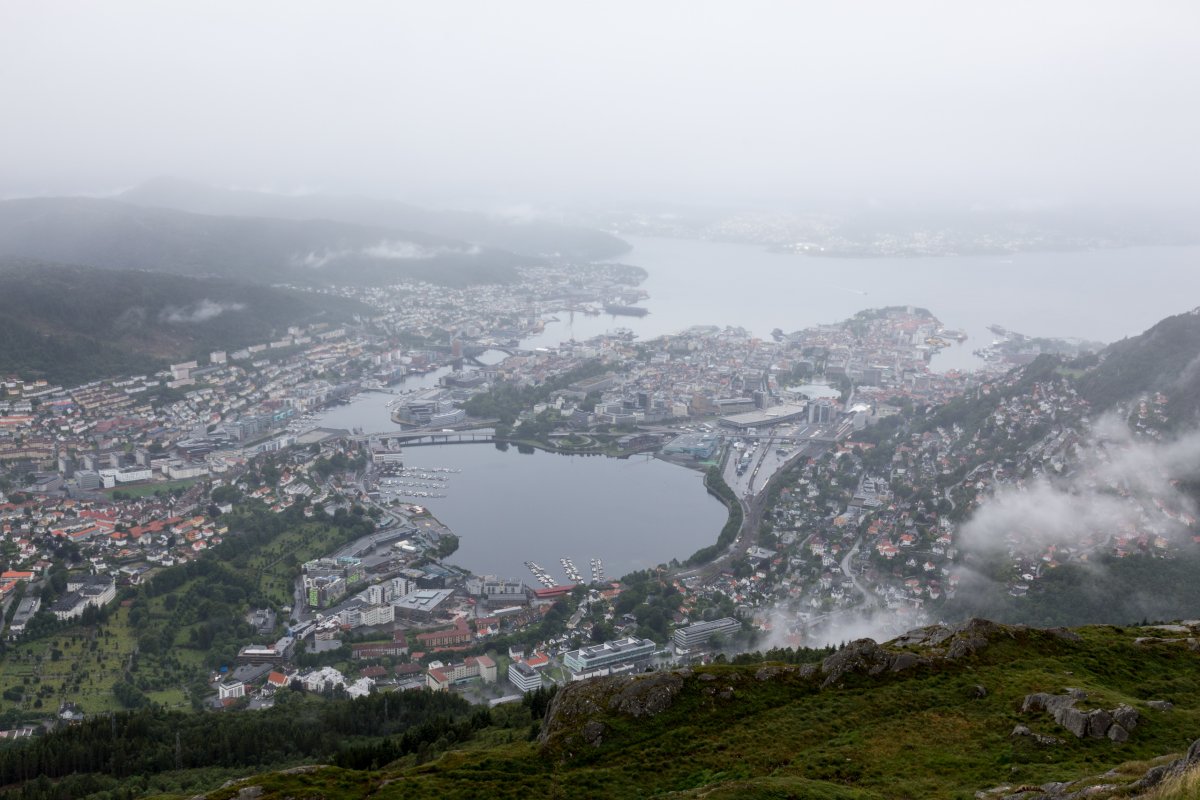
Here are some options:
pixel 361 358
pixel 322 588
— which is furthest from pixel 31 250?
pixel 322 588

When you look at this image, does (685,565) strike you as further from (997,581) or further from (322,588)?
(322,588)

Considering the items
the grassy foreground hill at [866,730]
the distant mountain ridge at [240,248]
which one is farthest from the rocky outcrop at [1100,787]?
the distant mountain ridge at [240,248]

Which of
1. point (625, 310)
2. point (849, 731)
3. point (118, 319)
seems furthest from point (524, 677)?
point (625, 310)

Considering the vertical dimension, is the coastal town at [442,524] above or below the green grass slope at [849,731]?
below

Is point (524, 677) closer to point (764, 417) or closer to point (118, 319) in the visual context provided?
point (764, 417)

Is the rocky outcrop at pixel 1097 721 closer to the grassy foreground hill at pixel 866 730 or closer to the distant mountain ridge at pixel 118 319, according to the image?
the grassy foreground hill at pixel 866 730

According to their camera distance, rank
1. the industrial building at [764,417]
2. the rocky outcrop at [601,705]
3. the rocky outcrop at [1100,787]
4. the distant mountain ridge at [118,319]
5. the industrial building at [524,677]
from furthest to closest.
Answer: the distant mountain ridge at [118,319]
the industrial building at [764,417]
the industrial building at [524,677]
the rocky outcrop at [601,705]
the rocky outcrop at [1100,787]

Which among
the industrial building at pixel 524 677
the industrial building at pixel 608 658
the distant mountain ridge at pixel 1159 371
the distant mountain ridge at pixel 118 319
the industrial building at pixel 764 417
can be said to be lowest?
the industrial building at pixel 524 677
